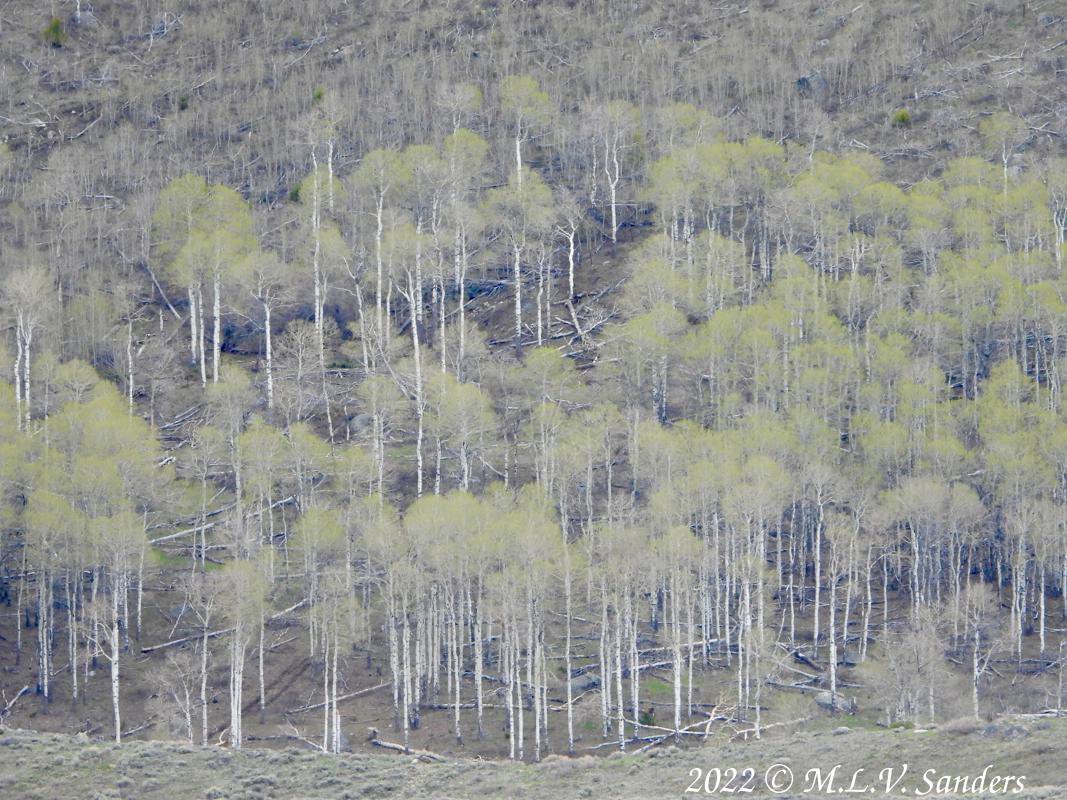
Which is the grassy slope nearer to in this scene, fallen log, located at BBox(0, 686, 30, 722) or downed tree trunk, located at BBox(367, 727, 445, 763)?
downed tree trunk, located at BBox(367, 727, 445, 763)

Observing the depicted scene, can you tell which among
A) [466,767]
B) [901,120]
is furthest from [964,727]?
[901,120]

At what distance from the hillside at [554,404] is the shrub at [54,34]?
603 inches

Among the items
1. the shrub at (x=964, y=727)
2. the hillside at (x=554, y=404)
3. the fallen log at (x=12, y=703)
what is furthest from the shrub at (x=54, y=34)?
the shrub at (x=964, y=727)

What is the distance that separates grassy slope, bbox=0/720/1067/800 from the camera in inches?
1586

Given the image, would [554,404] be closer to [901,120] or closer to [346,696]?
[346,696]

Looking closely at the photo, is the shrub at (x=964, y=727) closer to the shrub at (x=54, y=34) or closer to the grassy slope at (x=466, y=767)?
the grassy slope at (x=466, y=767)

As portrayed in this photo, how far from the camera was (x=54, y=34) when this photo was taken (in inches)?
5340

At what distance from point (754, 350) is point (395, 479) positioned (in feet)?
59.7

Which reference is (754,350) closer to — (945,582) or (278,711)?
(945,582)

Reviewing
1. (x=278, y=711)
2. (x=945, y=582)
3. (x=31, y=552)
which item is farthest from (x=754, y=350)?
(x=31, y=552)

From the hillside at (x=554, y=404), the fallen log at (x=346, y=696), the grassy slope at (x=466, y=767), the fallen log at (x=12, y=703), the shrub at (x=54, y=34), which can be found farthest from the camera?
the shrub at (x=54, y=34)

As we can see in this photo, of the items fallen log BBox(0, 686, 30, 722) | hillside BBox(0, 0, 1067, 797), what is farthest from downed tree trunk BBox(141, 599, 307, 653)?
fallen log BBox(0, 686, 30, 722)

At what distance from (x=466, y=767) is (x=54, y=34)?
356ft

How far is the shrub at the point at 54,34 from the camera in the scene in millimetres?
134750
